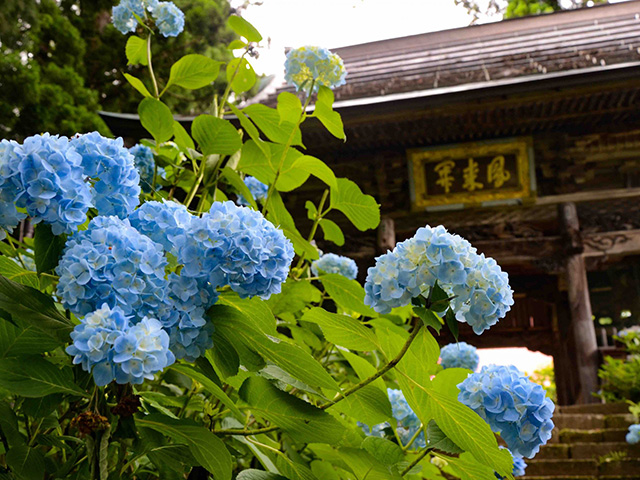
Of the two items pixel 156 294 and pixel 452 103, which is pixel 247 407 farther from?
pixel 452 103

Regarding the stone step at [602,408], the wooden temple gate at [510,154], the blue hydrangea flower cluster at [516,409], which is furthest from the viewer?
the wooden temple gate at [510,154]

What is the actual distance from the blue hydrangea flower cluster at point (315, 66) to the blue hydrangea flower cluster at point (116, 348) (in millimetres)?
1105

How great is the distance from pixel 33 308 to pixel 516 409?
2.41ft

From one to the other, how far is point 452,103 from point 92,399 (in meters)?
5.41

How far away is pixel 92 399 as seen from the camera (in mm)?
718

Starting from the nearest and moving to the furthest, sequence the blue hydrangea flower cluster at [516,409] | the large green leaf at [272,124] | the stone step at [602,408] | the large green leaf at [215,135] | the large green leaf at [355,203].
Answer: the blue hydrangea flower cluster at [516,409], the large green leaf at [215,135], the large green leaf at [272,124], the large green leaf at [355,203], the stone step at [602,408]

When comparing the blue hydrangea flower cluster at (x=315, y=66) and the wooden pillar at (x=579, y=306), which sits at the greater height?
the blue hydrangea flower cluster at (x=315, y=66)

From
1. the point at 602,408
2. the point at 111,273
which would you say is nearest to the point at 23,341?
the point at 111,273

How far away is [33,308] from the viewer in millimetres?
684

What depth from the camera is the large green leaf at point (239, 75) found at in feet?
4.74

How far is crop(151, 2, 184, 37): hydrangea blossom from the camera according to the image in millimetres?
1603

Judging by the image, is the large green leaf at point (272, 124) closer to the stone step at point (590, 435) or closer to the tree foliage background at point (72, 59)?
the stone step at point (590, 435)

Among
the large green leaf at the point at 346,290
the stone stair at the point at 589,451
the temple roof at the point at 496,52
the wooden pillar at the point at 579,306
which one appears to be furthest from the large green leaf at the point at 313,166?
the wooden pillar at the point at 579,306

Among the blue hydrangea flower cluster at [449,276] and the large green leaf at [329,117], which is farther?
the large green leaf at [329,117]
